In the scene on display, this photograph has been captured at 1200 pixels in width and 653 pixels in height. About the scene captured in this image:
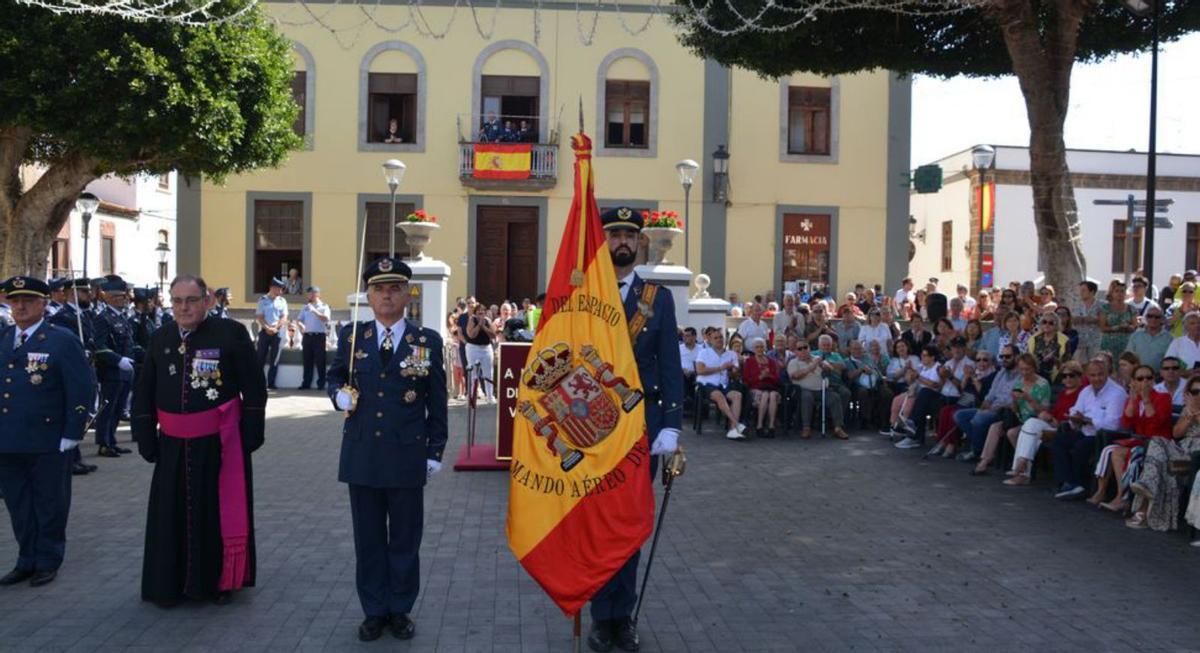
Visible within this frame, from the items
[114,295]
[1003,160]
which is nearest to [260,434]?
[114,295]

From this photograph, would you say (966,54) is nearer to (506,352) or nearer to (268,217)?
(506,352)

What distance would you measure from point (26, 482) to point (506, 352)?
498 cm

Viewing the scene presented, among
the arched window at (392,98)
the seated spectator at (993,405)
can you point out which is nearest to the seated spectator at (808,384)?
the seated spectator at (993,405)

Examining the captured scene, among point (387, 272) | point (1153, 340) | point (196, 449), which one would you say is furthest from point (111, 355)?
point (1153, 340)

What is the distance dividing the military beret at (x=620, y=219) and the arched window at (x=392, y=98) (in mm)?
22666

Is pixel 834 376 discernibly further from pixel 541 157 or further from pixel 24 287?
pixel 541 157

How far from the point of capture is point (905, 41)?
1597 cm

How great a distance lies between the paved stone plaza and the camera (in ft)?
19.6

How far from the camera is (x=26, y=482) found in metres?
6.96

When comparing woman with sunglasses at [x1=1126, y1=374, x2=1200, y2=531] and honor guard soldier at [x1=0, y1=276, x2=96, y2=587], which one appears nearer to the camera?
honor guard soldier at [x1=0, y1=276, x2=96, y2=587]

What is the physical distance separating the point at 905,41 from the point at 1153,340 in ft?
20.4

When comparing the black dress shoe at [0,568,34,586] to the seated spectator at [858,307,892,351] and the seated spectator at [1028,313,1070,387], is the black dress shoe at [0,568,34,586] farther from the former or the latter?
the seated spectator at [858,307,892,351]

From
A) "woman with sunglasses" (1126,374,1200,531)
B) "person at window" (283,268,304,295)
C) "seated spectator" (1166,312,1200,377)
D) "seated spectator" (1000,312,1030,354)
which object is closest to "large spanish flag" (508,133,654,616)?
"woman with sunglasses" (1126,374,1200,531)

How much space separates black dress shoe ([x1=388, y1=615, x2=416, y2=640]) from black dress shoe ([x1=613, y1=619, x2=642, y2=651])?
3.53 ft
